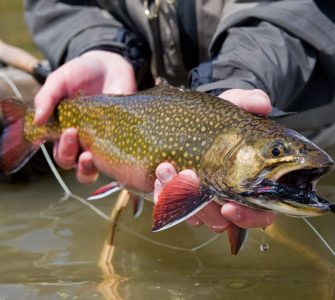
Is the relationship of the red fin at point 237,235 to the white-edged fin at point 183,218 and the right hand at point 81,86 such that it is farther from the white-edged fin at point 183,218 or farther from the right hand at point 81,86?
the right hand at point 81,86

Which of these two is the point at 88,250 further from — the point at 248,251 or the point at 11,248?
the point at 248,251

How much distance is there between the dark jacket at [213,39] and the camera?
7.70ft

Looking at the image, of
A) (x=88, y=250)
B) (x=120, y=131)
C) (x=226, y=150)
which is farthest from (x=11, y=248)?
(x=226, y=150)

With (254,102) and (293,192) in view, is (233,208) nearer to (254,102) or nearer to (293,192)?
(293,192)

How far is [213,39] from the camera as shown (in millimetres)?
2600

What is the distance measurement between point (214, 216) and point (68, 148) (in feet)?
2.94

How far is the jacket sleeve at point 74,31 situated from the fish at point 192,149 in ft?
2.25

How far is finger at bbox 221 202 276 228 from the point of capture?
158cm

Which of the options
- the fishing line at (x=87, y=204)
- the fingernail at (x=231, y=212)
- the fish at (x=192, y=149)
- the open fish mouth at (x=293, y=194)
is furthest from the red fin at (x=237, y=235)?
the fishing line at (x=87, y=204)

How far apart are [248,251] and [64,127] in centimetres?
86

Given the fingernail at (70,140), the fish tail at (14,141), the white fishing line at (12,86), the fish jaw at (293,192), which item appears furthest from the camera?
the white fishing line at (12,86)

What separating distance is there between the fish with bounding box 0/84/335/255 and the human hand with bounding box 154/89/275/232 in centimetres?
3

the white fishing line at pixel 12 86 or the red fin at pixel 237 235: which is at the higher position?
the red fin at pixel 237 235

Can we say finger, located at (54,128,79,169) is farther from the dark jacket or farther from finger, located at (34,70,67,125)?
the dark jacket
